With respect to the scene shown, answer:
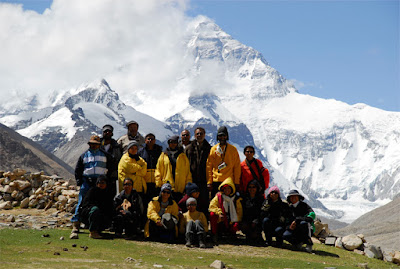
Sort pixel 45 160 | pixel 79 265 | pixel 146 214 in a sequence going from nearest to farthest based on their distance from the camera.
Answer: pixel 79 265 < pixel 146 214 < pixel 45 160

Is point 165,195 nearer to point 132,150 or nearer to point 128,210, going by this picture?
point 128,210

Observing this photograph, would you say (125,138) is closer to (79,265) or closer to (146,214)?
(146,214)

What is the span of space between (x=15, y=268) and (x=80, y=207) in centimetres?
479

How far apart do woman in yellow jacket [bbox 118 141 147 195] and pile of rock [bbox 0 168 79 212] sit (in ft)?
19.3

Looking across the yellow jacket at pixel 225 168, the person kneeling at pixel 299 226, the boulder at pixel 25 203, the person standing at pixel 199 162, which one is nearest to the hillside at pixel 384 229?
the person kneeling at pixel 299 226

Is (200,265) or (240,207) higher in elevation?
(240,207)

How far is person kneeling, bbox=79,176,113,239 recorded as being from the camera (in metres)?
13.6

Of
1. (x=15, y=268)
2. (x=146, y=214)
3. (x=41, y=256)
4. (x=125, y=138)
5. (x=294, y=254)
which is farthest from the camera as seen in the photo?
(x=125, y=138)

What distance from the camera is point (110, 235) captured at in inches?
554

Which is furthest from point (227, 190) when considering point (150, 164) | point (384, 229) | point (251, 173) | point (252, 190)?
point (384, 229)

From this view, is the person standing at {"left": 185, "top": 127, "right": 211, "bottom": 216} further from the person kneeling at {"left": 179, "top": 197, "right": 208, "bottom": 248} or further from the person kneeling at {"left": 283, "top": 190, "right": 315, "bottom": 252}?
the person kneeling at {"left": 283, "top": 190, "right": 315, "bottom": 252}

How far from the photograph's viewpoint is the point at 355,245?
1562 cm

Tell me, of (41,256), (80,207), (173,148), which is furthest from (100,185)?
(41,256)

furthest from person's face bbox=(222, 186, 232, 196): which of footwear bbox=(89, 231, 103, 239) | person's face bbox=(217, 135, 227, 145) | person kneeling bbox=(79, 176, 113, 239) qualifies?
footwear bbox=(89, 231, 103, 239)
